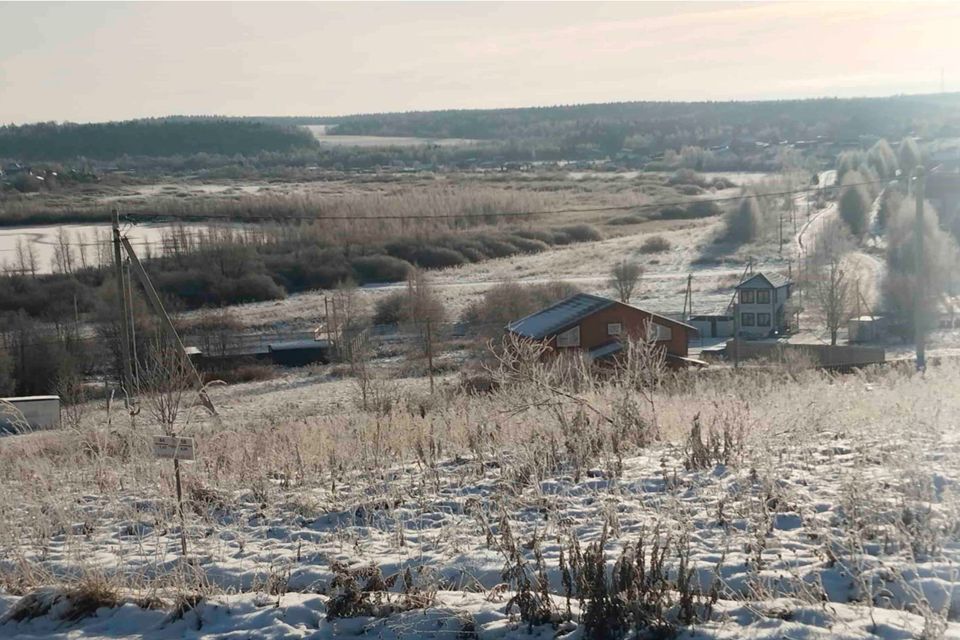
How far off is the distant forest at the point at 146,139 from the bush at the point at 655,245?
330 ft

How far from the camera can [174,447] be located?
6664 mm

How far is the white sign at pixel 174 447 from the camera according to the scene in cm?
663

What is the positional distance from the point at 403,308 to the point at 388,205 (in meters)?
37.3

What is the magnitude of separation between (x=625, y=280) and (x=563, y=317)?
18115 mm

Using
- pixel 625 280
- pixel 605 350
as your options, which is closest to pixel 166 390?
pixel 605 350

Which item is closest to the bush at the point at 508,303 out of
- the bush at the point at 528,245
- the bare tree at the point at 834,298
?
the bare tree at the point at 834,298

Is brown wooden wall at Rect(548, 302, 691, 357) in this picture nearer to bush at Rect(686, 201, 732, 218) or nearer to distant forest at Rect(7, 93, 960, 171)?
bush at Rect(686, 201, 732, 218)

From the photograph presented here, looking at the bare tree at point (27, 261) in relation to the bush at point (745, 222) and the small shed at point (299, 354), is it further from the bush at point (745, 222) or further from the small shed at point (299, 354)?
the bush at point (745, 222)

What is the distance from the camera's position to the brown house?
2873cm

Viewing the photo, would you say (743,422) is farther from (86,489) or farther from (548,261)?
(548,261)

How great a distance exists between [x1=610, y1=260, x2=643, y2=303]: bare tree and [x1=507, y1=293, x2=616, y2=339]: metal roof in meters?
14.4

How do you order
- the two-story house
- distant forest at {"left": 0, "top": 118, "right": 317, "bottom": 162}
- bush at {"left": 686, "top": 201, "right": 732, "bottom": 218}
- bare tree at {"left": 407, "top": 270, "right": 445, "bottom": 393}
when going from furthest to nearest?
distant forest at {"left": 0, "top": 118, "right": 317, "bottom": 162} → bush at {"left": 686, "top": 201, "right": 732, "bottom": 218} → bare tree at {"left": 407, "top": 270, "right": 445, "bottom": 393} → the two-story house

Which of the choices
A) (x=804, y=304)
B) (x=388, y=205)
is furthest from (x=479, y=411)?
(x=388, y=205)

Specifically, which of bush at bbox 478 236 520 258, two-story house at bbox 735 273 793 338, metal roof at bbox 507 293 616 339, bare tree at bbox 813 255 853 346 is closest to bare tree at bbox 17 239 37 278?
bush at bbox 478 236 520 258
